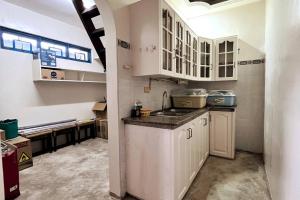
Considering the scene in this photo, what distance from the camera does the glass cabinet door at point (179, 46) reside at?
86.2 inches

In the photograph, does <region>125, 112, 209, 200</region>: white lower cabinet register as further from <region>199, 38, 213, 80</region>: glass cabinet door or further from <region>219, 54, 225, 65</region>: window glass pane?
<region>219, 54, 225, 65</region>: window glass pane

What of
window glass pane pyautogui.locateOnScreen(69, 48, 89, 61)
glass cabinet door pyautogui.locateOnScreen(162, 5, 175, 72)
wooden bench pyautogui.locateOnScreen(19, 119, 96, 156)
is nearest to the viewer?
glass cabinet door pyautogui.locateOnScreen(162, 5, 175, 72)

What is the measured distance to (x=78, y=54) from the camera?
4.33 m

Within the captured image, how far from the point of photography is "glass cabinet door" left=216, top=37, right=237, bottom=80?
3.12m

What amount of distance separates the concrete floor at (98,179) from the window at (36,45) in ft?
7.11

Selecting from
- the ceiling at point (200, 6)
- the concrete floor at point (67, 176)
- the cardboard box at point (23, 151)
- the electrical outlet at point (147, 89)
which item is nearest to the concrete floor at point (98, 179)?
the concrete floor at point (67, 176)

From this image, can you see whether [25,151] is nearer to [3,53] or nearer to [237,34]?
[3,53]

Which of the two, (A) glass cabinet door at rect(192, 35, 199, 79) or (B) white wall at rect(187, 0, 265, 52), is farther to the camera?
(B) white wall at rect(187, 0, 265, 52)

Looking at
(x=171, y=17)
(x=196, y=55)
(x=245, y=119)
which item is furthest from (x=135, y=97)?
(x=245, y=119)

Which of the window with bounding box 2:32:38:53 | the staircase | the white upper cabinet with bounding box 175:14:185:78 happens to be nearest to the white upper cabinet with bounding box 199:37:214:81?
the white upper cabinet with bounding box 175:14:185:78

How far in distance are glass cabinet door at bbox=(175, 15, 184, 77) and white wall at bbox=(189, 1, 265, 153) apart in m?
1.43

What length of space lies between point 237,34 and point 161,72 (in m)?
2.30

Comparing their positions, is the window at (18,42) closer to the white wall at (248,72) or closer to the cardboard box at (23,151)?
the cardboard box at (23,151)

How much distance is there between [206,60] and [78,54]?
10.6 feet
